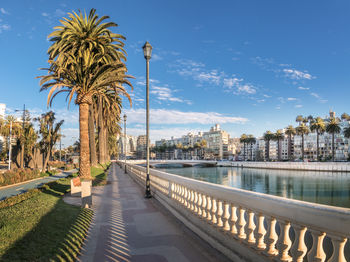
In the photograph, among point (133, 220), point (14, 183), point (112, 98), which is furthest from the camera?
point (112, 98)

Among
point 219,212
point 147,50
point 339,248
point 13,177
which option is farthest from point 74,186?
point 13,177

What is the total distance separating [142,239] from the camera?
6176 mm

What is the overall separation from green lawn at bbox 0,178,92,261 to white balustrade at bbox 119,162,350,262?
3025 millimetres

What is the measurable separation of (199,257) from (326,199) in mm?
31126

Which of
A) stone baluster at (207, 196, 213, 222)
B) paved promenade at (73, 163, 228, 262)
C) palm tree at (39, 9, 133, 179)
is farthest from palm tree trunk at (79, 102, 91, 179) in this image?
stone baluster at (207, 196, 213, 222)

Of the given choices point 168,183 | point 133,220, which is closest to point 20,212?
point 133,220

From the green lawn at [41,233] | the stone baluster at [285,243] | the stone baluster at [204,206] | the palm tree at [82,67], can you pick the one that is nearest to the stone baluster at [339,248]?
the stone baluster at [285,243]

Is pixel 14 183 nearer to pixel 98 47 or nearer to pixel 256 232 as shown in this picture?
pixel 98 47

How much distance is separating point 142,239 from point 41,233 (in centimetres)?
232

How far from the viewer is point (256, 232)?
4.06 metres

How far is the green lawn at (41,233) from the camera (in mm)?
4555

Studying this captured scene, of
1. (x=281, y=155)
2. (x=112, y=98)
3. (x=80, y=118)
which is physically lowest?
(x=281, y=155)

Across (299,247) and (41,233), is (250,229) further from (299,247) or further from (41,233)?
(41,233)

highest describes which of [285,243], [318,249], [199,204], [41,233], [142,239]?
[318,249]
